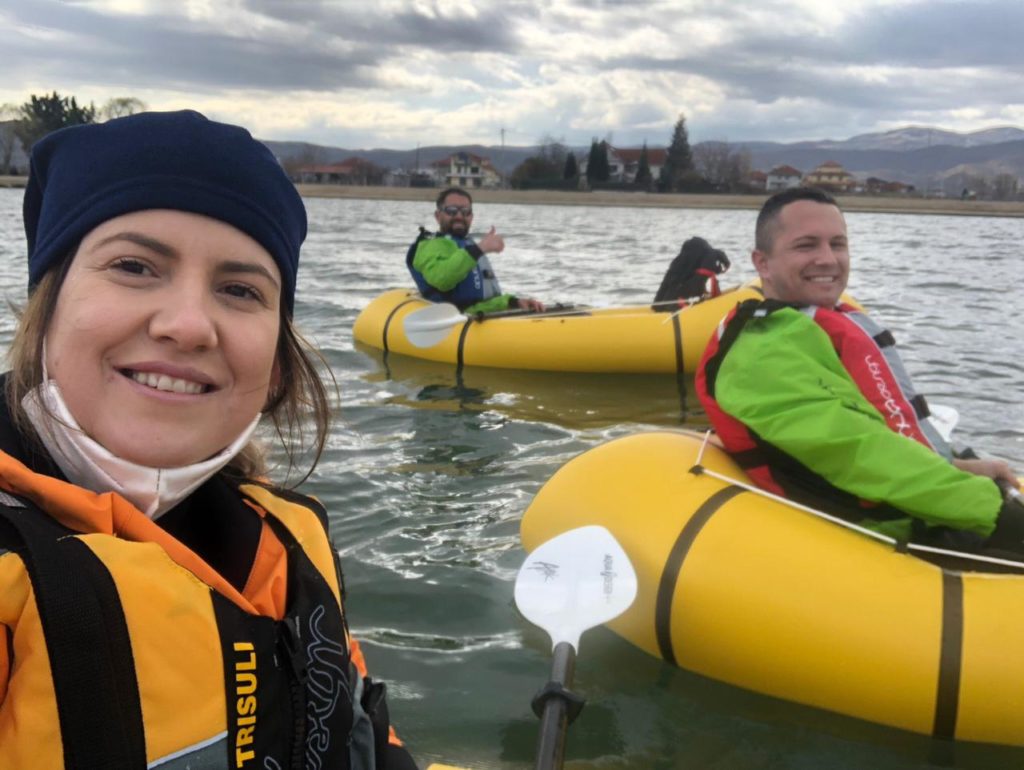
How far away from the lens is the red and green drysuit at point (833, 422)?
3021 mm

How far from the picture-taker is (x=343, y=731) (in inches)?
58.1

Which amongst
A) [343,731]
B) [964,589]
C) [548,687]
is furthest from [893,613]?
[343,731]

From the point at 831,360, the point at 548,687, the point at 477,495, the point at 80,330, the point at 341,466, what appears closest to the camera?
the point at 80,330

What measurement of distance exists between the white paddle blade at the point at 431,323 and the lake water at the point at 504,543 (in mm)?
270

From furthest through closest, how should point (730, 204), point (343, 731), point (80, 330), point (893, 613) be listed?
point (730, 204)
point (893, 613)
point (343, 731)
point (80, 330)

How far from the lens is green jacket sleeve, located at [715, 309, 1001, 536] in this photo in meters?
3.01

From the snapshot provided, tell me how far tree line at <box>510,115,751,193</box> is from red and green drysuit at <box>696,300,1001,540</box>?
67.2 meters

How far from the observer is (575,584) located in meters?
3.01

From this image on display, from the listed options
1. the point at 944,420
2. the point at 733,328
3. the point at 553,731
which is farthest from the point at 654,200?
the point at 553,731

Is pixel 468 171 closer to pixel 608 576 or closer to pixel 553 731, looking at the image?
pixel 608 576

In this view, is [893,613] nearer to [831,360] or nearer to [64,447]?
[831,360]

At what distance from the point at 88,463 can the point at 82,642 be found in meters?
0.29

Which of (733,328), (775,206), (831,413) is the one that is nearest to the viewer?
(831,413)

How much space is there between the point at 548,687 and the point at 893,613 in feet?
4.07
